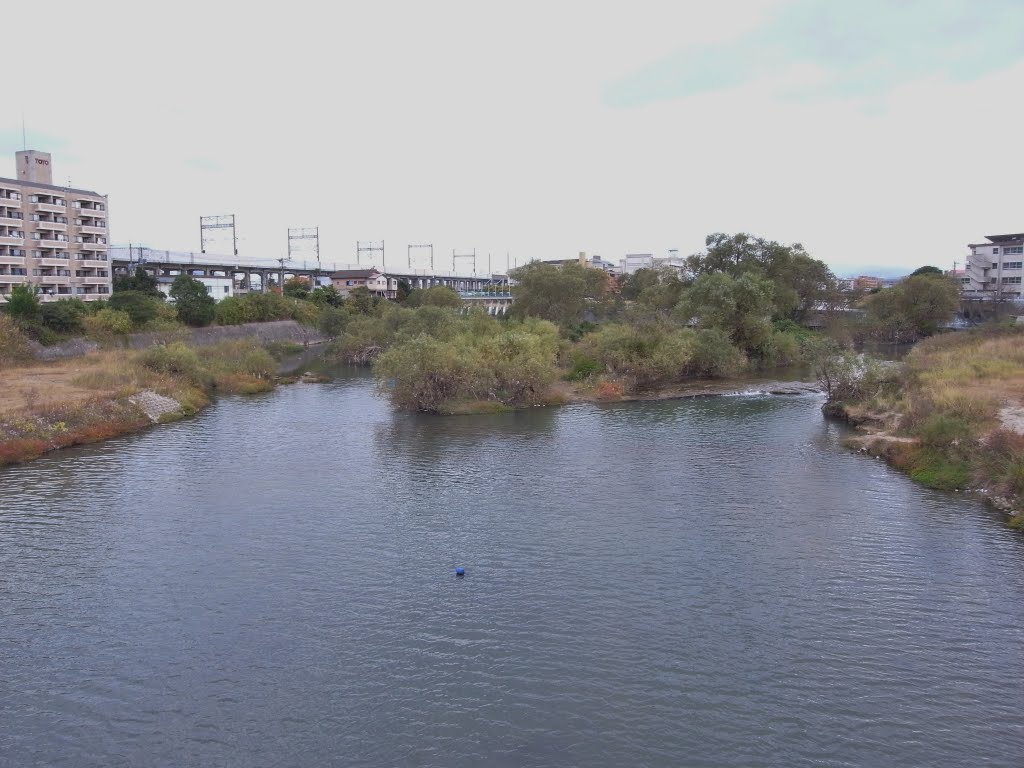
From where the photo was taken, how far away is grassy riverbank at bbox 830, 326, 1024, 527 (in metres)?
29.4

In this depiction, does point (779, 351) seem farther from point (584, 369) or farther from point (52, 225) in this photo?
point (52, 225)

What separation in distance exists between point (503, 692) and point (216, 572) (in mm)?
10638

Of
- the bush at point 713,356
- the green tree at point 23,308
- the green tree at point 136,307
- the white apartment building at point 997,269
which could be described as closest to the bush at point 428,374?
the bush at point 713,356

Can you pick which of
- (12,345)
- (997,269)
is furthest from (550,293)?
(997,269)

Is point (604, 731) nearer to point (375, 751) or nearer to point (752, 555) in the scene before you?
point (375, 751)

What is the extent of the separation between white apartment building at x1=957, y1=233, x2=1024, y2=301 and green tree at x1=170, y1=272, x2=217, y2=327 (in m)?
98.0

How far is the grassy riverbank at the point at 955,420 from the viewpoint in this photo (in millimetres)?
29391

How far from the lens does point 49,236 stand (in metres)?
83.4

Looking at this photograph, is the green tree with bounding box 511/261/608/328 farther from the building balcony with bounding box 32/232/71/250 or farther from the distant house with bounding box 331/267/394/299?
the distant house with bounding box 331/267/394/299

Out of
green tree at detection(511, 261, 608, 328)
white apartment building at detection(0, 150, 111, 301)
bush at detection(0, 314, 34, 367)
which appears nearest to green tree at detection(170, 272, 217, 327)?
white apartment building at detection(0, 150, 111, 301)

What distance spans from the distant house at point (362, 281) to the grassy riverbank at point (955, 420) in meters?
104

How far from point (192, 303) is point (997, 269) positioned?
352 feet

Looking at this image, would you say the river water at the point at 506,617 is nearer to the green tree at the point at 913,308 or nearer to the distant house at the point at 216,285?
the green tree at the point at 913,308

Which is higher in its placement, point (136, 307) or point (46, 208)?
point (46, 208)
